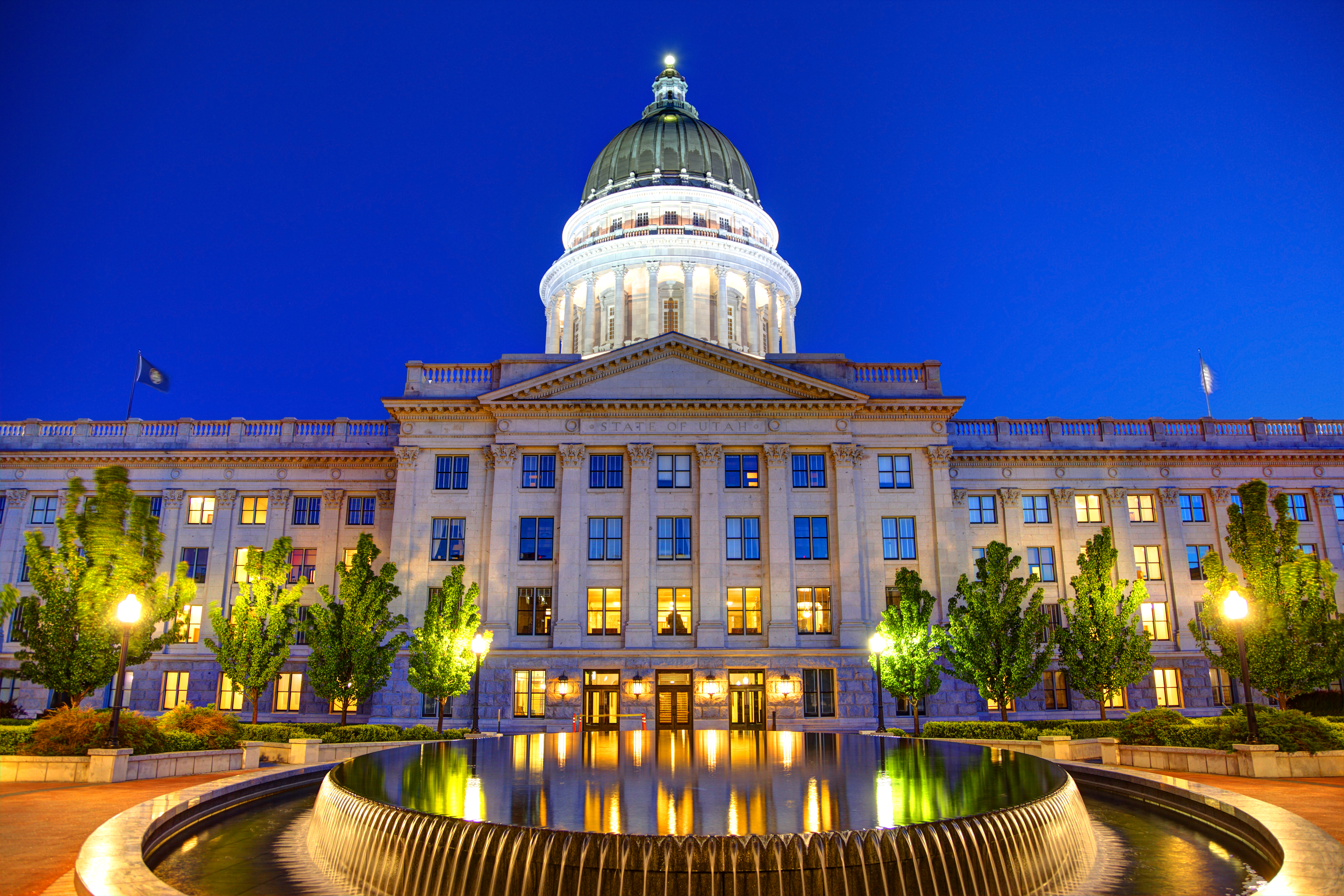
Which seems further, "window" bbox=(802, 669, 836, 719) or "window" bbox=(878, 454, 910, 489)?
"window" bbox=(878, 454, 910, 489)

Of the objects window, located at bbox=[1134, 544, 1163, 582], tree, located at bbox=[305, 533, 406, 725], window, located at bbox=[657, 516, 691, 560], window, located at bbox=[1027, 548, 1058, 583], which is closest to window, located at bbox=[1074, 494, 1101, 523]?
window, located at bbox=[1027, 548, 1058, 583]

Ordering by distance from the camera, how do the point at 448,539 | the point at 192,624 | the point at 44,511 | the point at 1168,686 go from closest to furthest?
the point at 448,539 → the point at 1168,686 → the point at 192,624 → the point at 44,511

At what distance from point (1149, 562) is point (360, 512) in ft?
153

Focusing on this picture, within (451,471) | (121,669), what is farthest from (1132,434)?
(121,669)

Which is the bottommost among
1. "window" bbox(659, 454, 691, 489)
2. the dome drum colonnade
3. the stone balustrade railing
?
"window" bbox(659, 454, 691, 489)

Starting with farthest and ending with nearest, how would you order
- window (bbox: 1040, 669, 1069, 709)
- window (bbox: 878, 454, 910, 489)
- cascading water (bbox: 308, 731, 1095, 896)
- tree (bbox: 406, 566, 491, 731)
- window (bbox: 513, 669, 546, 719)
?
window (bbox: 1040, 669, 1069, 709), window (bbox: 878, 454, 910, 489), window (bbox: 513, 669, 546, 719), tree (bbox: 406, 566, 491, 731), cascading water (bbox: 308, 731, 1095, 896)

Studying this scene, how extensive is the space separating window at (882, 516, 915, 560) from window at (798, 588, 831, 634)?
12.8 ft

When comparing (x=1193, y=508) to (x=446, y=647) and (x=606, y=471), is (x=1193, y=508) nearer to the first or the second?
(x=606, y=471)

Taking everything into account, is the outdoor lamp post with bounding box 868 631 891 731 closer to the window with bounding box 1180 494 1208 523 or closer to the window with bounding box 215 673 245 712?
the window with bounding box 1180 494 1208 523

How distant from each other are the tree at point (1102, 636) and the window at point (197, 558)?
45912 millimetres

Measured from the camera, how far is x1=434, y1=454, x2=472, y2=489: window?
47.9 meters

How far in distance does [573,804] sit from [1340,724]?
27.1 meters

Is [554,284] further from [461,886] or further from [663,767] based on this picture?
[461,886]

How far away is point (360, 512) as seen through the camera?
52.3m
